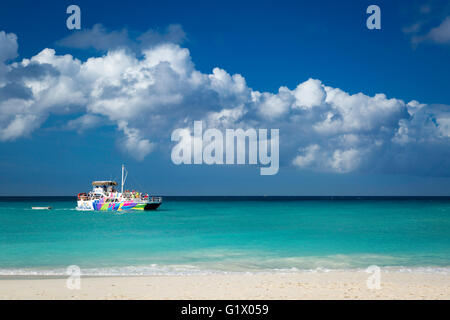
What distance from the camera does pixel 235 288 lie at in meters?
13.1

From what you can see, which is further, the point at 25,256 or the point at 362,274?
the point at 25,256

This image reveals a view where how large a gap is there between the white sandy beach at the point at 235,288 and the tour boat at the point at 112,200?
6550cm

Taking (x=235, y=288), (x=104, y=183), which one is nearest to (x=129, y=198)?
(x=104, y=183)

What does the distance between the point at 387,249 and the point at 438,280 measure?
12.9 metres

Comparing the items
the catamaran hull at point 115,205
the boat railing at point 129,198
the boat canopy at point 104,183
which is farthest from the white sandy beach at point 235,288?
the boat canopy at point 104,183

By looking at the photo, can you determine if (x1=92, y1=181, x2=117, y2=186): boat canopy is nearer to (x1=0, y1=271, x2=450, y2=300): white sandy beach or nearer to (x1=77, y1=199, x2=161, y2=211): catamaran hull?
(x1=77, y1=199, x2=161, y2=211): catamaran hull

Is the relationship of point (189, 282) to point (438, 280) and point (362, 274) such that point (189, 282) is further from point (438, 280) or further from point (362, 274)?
point (438, 280)

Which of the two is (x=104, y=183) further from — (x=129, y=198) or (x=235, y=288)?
(x=235, y=288)

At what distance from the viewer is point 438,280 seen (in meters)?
15.4

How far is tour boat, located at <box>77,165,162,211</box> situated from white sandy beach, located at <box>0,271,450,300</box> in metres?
65.5

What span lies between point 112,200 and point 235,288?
7321cm

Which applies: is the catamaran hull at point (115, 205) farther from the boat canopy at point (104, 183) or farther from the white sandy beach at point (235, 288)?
the white sandy beach at point (235, 288)
